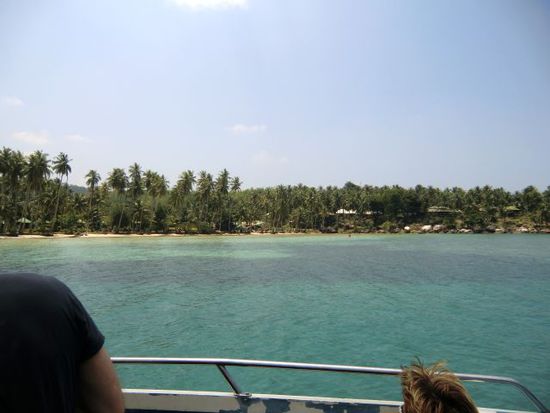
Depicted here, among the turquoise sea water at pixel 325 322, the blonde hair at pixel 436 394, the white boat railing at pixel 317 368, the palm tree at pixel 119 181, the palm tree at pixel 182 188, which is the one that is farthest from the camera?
the palm tree at pixel 182 188

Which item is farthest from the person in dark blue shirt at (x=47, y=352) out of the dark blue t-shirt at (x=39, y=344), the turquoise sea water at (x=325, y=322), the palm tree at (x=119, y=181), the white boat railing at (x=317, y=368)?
the palm tree at (x=119, y=181)

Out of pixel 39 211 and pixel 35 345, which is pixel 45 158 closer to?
pixel 39 211

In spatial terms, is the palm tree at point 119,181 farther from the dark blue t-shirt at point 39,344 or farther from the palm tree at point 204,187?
the dark blue t-shirt at point 39,344

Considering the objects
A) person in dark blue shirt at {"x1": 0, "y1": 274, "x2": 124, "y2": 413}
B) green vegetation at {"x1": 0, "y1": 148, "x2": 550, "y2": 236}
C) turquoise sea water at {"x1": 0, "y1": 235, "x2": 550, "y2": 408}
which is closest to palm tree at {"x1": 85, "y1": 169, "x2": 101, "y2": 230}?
green vegetation at {"x1": 0, "y1": 148, "x2": 550, "y2": 236}

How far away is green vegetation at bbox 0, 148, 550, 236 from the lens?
89.0 meters

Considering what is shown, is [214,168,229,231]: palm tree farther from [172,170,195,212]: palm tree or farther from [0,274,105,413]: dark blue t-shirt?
[0,274,105,413]: dark blue t-shirt

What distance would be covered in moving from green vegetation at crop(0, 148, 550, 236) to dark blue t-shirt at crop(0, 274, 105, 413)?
9413 centimetres

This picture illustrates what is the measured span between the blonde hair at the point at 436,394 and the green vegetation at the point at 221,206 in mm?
94972

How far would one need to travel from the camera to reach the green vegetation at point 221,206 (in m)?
89.0

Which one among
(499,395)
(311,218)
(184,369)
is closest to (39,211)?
(311,218)

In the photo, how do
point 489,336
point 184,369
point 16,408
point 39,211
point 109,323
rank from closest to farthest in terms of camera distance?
point 16,408
point 184,369
point 489,336
point 109,323
point 39,211

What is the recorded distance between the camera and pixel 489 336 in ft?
56.1

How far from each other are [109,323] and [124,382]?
726 cm

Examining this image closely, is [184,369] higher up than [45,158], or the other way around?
[45,158]
